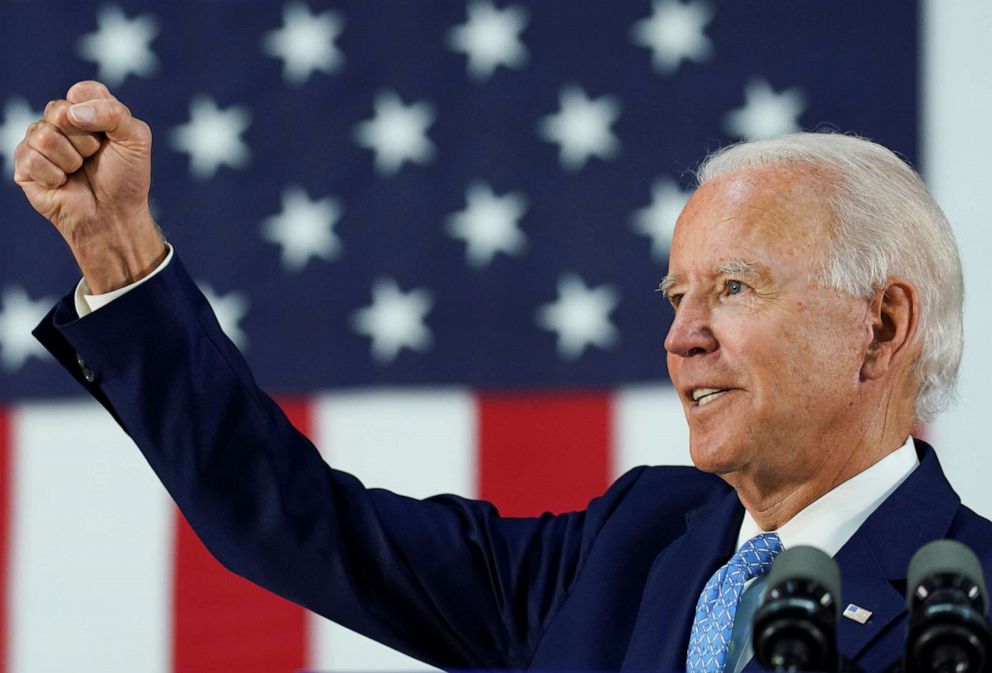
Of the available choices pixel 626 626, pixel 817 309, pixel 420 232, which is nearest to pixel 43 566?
pixel 420 232

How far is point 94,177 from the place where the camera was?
69.1 inches

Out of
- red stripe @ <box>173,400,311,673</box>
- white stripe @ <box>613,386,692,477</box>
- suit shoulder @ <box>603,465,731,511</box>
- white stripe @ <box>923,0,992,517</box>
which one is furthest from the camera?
red stripe @ <box>173,400,311,673</box>

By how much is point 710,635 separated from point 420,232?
4.59 feet

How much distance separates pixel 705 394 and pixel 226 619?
1.47 meters

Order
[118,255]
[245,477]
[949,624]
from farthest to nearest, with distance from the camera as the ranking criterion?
[245,477] → [118,255] → [949,624]

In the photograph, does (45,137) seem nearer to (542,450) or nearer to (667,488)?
(667,488)

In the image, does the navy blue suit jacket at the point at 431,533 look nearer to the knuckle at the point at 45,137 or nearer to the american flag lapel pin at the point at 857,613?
the american flag lapel pin at the point at 857,613

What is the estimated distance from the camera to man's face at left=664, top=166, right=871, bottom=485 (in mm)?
1868

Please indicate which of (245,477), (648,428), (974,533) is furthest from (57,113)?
(648,428)

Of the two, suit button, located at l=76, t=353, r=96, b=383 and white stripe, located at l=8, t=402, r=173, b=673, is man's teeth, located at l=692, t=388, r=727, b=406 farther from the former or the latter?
white stripe, located at l=8, t=402, r=173, b=673

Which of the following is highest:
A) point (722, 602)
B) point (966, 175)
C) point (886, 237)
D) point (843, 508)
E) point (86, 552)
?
point (966, 175)

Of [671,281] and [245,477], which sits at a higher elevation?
[671,281]

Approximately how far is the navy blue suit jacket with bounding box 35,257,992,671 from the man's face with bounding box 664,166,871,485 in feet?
0.44

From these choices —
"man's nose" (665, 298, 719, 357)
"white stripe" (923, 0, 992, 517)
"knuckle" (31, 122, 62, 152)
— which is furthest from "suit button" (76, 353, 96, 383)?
"white stripe" (923, 0, 992, 517)
